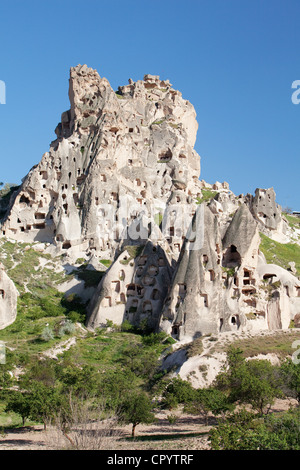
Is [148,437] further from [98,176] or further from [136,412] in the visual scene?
[98,176]

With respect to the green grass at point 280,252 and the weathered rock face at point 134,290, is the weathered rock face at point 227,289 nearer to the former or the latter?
the weathered rock face at point 134,290

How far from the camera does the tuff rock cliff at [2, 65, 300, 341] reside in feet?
143

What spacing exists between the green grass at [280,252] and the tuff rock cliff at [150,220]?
3.66 metres

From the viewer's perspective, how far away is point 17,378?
35.5 metres

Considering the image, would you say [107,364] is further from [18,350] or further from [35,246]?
[35,246]

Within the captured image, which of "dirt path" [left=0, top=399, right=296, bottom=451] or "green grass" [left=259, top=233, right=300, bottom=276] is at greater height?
"green grass" [left=259, top=233, right=300, bottom=276]

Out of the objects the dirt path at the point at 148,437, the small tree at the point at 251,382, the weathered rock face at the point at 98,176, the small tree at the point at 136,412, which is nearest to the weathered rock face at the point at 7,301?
the weathered rock face at the point at 98,176

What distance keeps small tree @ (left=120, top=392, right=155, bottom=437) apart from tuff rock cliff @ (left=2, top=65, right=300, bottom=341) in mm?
15062

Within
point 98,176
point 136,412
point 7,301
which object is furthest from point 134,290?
point 98,176

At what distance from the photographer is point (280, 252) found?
71688mm

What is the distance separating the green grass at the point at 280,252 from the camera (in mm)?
65500

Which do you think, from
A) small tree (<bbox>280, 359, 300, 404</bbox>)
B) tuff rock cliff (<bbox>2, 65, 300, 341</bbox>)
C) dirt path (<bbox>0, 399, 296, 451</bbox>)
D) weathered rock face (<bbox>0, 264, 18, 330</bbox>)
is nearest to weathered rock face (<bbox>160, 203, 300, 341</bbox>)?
tuff rock cliff (<bbox>2, 65, 300, 341</bbox>)

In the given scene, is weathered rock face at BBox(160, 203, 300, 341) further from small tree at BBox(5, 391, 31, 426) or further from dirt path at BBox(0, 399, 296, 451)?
small tree at BBox(5, 391, 31, 426)

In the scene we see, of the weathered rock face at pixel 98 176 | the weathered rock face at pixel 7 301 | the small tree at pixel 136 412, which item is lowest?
the small tree at pixel 136 412
